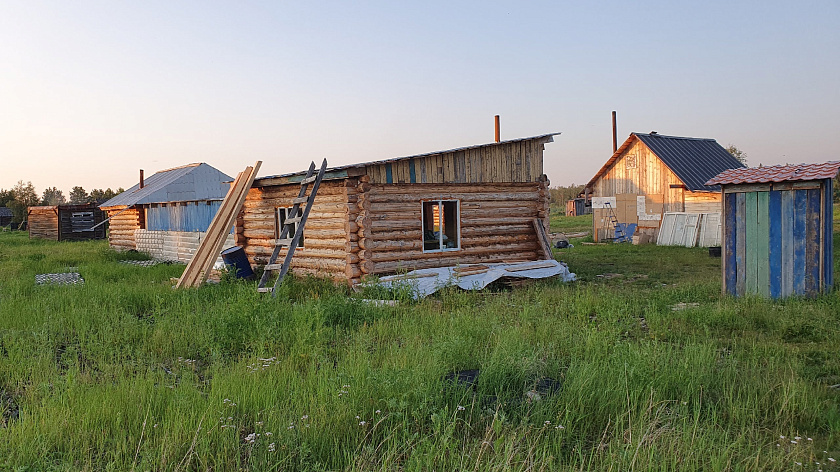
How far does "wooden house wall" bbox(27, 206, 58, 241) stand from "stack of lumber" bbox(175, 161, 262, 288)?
28.8 metres

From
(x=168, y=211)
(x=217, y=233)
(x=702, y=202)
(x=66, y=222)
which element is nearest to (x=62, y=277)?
(x=217, y=233)

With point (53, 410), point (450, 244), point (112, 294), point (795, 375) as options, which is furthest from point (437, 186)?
point (53, 410)

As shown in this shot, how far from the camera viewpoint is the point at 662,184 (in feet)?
82.3

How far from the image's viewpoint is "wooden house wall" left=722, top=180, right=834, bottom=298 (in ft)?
33.2

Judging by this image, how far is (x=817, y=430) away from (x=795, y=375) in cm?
111

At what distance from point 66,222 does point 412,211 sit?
33.0 m

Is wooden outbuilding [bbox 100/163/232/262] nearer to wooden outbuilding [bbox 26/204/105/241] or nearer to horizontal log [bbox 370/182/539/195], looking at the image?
horizontal log [bbox 370/182/539/195]

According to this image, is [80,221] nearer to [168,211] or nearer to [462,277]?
[168,211]

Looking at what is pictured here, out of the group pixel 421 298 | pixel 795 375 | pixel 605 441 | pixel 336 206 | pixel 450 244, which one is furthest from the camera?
pixel 450 244

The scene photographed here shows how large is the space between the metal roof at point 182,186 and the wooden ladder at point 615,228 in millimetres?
18307

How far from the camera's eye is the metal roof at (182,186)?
3018 centimetres

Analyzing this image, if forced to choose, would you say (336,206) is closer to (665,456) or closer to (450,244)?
(450,244)

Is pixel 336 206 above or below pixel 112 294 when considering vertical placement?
above

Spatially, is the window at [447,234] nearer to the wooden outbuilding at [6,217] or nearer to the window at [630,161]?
the window at [630,161]
